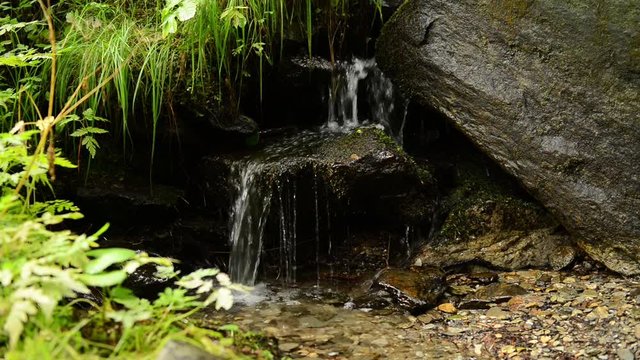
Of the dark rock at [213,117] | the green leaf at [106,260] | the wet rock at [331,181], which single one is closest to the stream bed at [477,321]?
the wet rock at [331,181]

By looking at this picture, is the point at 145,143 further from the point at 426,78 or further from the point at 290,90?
the point at 426,78

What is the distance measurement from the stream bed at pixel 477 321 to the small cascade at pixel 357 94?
5.35 ft

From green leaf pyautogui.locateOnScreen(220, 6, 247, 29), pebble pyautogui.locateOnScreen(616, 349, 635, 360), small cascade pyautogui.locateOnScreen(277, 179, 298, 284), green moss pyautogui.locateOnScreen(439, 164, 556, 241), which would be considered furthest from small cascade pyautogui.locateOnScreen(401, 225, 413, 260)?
green leaf pyautogui.locateOnScreen(220, 6, 247, 29)

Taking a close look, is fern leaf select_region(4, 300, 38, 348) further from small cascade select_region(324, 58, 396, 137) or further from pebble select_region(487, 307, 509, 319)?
small cascade select_region(324, 58, 396, 137)

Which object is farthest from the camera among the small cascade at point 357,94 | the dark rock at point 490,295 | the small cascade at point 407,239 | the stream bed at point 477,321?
the small cascade at point 357,94

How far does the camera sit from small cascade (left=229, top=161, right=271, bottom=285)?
450cm

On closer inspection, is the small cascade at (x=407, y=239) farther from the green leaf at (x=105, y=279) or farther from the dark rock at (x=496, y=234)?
the green leaf at (x=105, y=279)

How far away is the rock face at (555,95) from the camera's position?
12.9 feet

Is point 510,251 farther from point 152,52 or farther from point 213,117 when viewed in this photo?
point 152,52

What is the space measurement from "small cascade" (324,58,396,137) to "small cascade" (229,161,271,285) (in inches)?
40.4

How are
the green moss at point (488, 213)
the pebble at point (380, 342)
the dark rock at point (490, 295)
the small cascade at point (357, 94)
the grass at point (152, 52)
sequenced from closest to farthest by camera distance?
1. the pebble at point (380, 342)
2. the dark rock at point (490, 295)
3. the grass at point (152, 52)
4. the green moss at point (488, 213)
5. the small cascade at point (357, 94)

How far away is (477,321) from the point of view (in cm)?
369

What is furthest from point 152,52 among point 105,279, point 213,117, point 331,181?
point 105,279

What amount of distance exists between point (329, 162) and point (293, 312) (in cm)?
120
